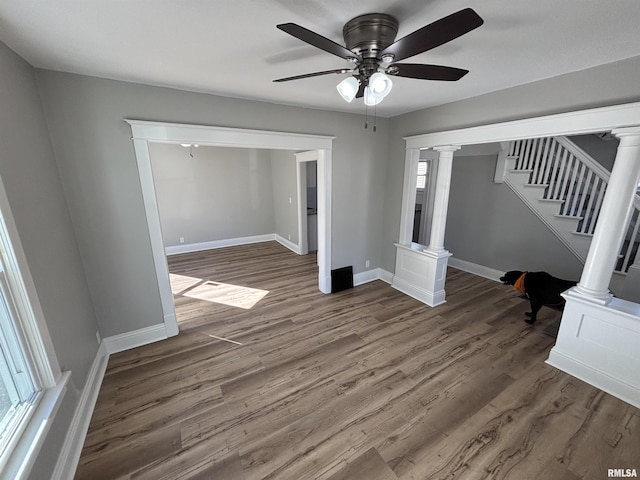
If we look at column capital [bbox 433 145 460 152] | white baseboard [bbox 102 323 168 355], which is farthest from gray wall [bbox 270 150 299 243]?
white baseboard [bbox 102 323 168 355]

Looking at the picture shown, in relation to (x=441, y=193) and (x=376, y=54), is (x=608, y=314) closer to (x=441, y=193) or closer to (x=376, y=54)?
(x=441, y=193)

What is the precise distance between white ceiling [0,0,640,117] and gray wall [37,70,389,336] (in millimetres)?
158

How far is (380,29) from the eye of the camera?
131 centimetres

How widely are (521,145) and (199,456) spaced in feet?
17.1

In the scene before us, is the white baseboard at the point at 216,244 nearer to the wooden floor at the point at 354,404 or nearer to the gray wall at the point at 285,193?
the gray wall at the point at 285,193

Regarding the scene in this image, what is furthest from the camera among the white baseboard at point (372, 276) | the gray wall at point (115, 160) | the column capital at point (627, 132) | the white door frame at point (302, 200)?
the white door frame at point (302, 200)

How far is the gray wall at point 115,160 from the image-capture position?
6.77 ft

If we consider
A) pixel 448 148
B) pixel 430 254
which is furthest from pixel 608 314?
pixel 448 148

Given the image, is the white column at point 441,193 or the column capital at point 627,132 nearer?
the column capital at point 627,132

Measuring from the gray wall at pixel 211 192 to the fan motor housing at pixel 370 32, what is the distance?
4984 millimetres

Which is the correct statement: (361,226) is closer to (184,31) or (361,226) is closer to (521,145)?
(521,145)

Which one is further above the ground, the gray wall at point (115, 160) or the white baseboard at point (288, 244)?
the gray wall at point (115, 160)

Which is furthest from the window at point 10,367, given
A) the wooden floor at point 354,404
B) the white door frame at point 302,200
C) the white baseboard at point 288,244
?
the white baseboard at point 288,244

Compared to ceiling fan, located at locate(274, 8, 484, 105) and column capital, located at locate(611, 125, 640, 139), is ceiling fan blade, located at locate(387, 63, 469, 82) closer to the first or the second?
ceiling fan, located at locate(274, 8, 484, 105)
